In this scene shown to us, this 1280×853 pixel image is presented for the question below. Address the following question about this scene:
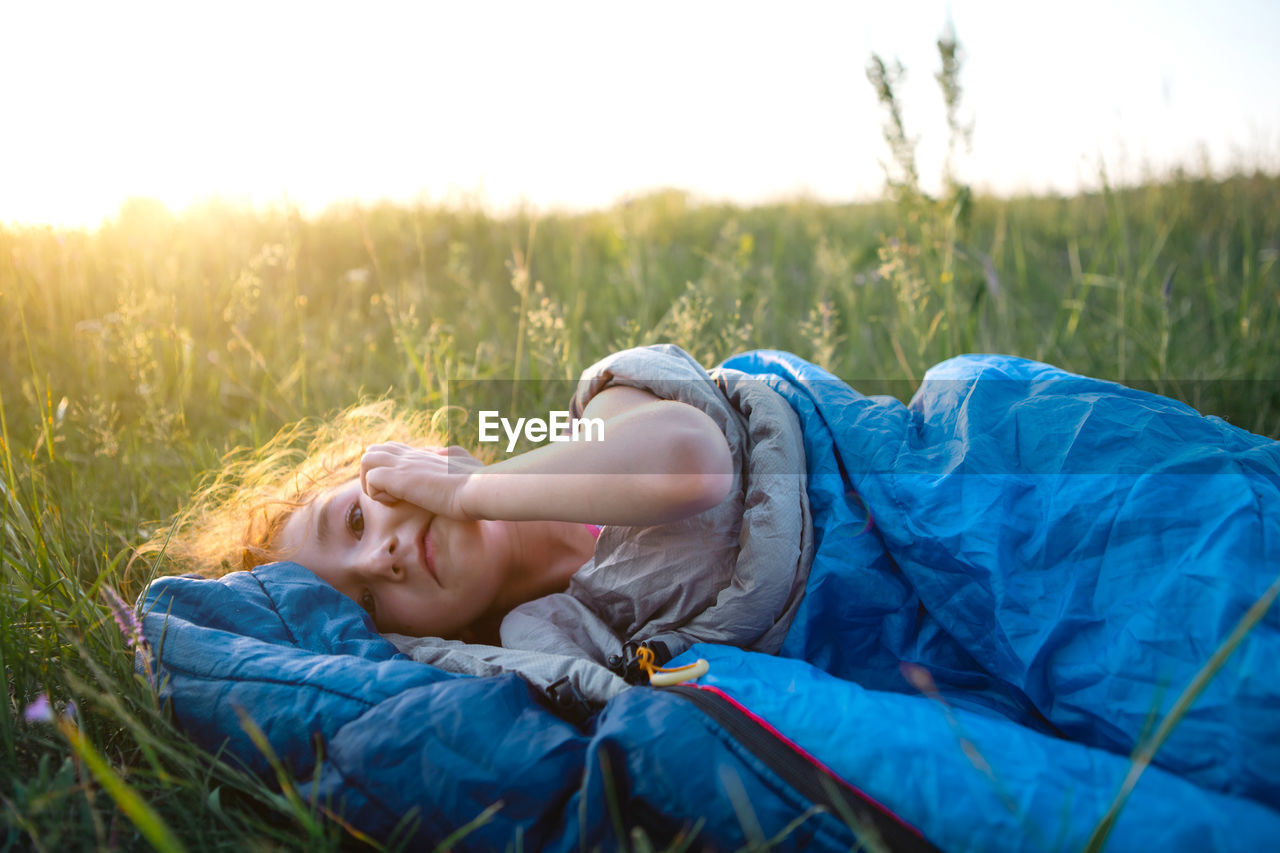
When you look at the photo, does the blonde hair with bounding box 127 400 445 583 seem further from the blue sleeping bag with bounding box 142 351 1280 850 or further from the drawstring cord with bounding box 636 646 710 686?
the drawstring cord with bounding box 636 646 710 686

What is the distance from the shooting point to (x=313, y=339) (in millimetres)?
3447

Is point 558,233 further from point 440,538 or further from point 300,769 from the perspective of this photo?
point 300,769

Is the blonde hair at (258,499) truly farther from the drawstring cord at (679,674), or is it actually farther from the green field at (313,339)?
the drawstring cord at (679,674)

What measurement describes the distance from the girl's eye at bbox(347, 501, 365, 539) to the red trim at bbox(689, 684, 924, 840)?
34.1 inches

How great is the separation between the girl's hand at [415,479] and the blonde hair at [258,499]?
0.36m

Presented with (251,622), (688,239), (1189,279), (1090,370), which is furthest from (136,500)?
(1189,279)

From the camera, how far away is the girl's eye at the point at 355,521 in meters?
1.66

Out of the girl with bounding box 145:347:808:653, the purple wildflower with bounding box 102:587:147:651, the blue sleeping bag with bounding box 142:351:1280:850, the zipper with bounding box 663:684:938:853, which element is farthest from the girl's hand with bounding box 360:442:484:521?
the zipper with bounding box 663:684:938:853

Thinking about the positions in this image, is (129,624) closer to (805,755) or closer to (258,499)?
(258,499)

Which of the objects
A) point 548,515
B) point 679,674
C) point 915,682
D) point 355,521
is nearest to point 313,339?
point 355,521

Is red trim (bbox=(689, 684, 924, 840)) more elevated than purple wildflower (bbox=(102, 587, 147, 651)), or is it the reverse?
purple wildflower (bbox=(102, 587, 147, 651))

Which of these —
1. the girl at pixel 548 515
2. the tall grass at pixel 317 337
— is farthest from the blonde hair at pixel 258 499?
the tall grass at pixel 317 337

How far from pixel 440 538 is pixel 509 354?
178 centimetres

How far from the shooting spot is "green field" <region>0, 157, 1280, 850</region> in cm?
120
